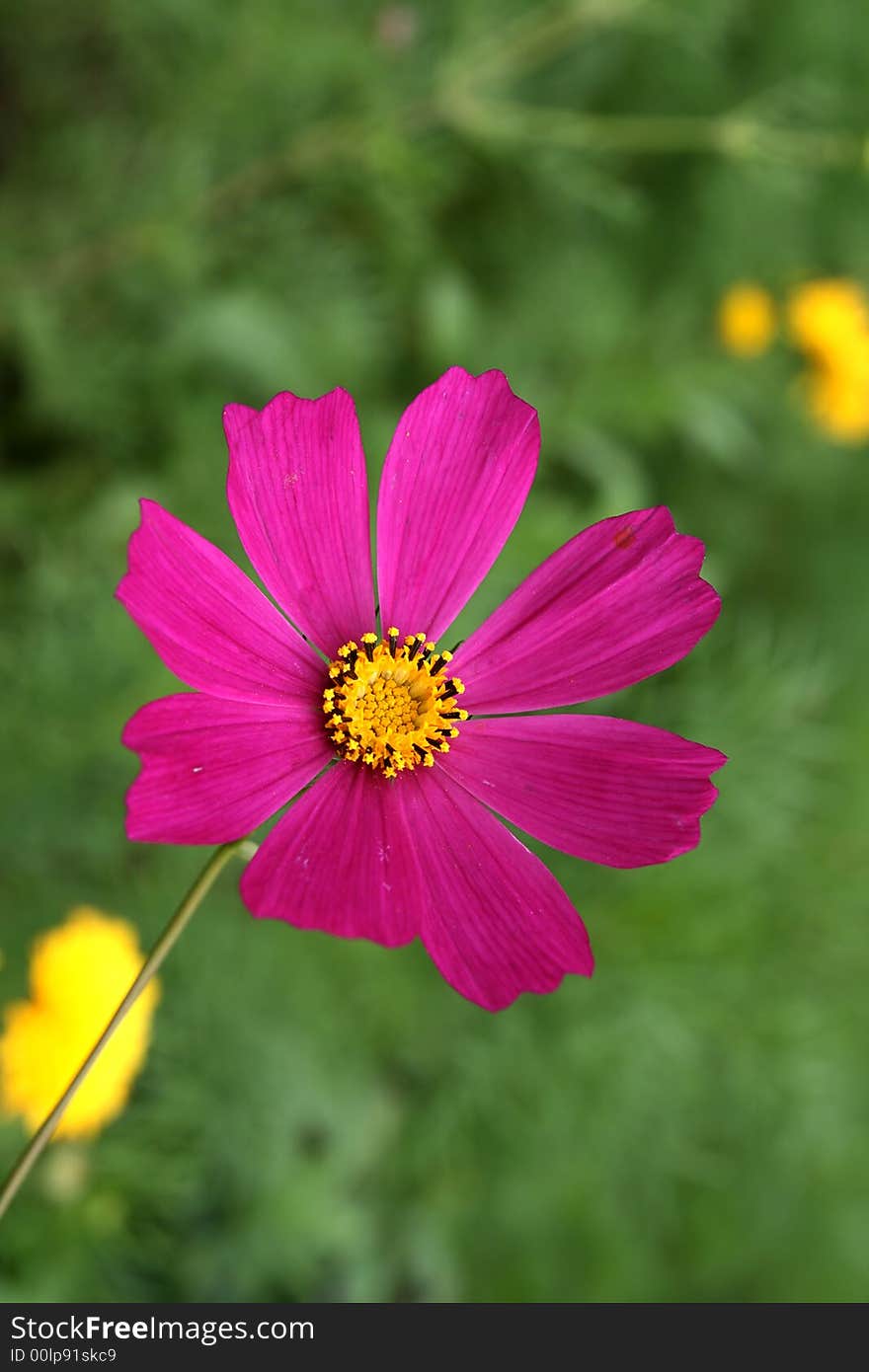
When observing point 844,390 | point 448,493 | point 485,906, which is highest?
point 844,390

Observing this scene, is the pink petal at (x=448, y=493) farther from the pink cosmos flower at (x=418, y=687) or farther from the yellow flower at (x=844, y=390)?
the yellow flower at (x=844, y=390)

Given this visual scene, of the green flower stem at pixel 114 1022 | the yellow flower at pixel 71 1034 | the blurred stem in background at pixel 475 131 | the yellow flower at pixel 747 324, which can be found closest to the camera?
the green flower stem at pixel 114 1022

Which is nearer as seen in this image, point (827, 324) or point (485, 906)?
point (485, 906)

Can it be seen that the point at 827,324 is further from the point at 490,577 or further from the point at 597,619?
the point at 597,619

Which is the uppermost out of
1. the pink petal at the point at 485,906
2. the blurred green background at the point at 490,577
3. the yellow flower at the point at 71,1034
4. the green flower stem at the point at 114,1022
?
the blurred green background at the point at 490,577

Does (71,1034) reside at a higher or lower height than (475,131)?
lower

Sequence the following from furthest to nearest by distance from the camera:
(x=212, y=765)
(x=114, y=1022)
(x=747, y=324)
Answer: (x=747, y=324) < (x=212, y=765) < (x=114, y=1022)

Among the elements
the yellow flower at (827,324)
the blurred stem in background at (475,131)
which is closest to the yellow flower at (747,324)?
the yellow flower at (827,324)

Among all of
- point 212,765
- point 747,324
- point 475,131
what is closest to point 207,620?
point 212,765

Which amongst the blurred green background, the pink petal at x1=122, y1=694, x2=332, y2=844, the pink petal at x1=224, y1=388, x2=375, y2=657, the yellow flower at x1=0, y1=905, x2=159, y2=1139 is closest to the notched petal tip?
the pink petal at x1=224, y1=388, x2=375, y2=657
